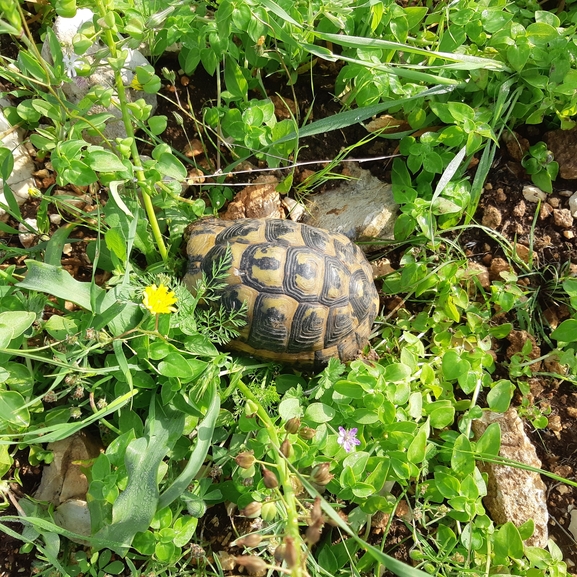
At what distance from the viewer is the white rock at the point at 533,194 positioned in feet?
9.64

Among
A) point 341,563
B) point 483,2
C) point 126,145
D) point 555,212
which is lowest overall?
point 341,563

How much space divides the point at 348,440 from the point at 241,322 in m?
0.69

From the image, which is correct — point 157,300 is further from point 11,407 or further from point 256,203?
point 256,203

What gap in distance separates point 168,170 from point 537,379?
217 cm

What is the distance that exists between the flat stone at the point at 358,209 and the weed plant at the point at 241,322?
0.48 ft

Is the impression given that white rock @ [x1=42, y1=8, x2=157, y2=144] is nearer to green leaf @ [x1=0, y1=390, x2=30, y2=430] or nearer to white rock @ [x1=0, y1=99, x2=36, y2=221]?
white rock @ [x1=0, y1=99, x2=36, y2=221]

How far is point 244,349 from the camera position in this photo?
254 centimetres

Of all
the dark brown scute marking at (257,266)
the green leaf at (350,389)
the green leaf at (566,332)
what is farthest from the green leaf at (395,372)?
the green leaf at (566,332)

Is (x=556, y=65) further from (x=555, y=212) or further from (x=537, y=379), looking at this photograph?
(x=537, y=379)

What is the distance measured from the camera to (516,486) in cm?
254

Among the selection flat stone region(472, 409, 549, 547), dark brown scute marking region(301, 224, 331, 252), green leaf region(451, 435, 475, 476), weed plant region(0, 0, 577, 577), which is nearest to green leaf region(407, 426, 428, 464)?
weed plant region(0, 0, 577, 577)

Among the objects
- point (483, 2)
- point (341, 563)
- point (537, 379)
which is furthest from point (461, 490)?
point (483, 2)

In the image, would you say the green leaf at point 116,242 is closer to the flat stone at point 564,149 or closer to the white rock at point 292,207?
the white rock at point 292,207

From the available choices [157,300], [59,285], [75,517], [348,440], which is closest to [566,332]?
[348,440]
